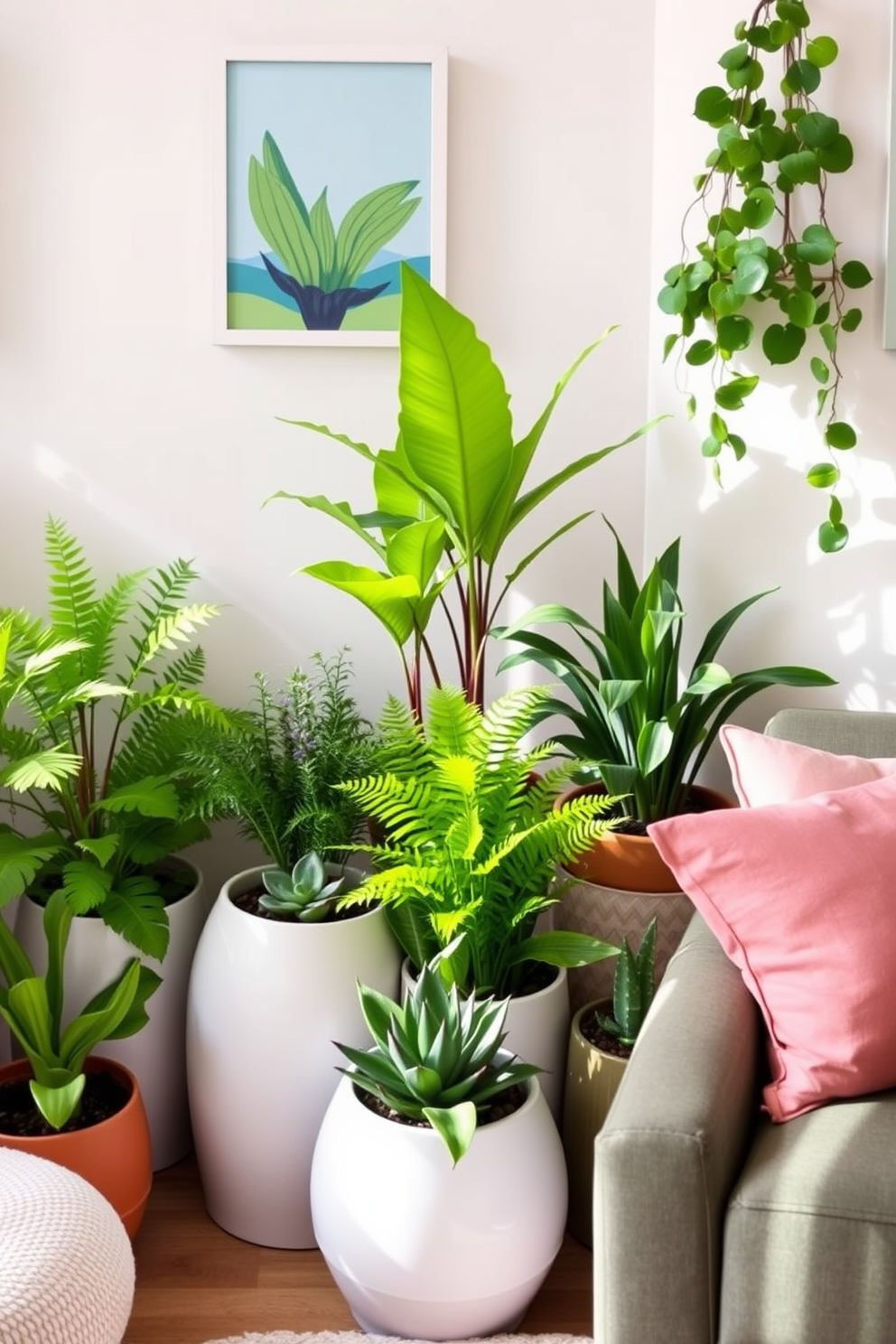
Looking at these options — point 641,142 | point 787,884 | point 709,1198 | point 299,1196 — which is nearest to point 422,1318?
point 299,1196

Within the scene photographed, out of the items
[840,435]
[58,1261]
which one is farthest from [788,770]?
[58,1261]

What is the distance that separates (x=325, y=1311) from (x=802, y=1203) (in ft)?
2.79

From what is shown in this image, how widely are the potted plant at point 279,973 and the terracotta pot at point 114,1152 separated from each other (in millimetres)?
121

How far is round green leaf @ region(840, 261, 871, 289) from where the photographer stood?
2.12m

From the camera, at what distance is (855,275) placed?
212 centimetres

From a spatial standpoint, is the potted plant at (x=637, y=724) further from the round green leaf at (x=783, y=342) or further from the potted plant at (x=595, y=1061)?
the round green leaf at (x=783, y=342)

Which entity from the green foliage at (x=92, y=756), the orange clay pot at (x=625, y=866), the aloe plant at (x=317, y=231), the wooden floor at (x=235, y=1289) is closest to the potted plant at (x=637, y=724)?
the orange clay pot at (x=625, y=866)

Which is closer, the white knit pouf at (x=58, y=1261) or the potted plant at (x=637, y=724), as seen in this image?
the white knit pouf at (x=58, y=1261)

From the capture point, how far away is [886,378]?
87.3 inches

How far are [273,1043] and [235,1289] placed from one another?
0.36 meters

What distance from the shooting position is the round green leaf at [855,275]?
2121 mm

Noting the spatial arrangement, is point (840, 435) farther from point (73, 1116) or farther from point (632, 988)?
point (73, 1116)

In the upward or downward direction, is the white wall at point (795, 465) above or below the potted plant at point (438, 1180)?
above

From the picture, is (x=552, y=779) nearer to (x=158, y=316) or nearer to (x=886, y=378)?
(x=886, y=378)
